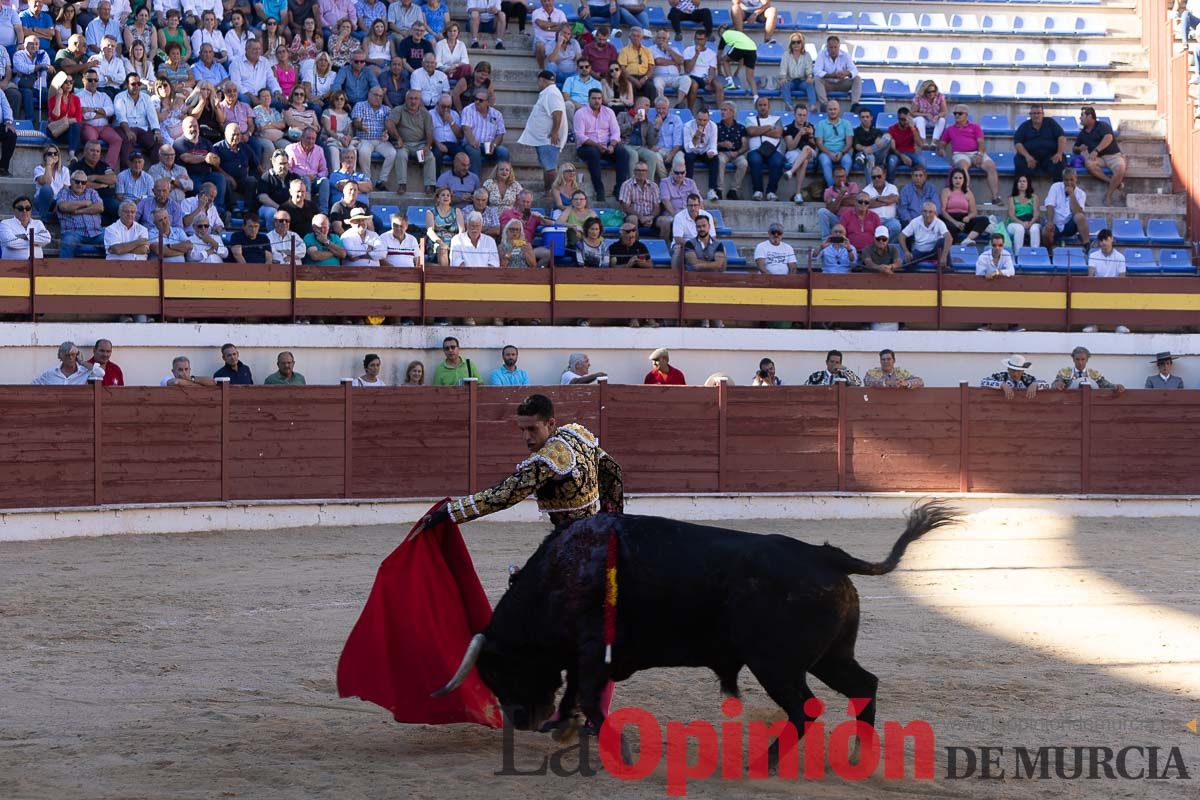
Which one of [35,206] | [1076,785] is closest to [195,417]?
[35,206]

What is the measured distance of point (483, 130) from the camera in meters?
14.1

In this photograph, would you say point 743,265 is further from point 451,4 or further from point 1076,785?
point 1076,785

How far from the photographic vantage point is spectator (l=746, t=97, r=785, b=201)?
14859mm

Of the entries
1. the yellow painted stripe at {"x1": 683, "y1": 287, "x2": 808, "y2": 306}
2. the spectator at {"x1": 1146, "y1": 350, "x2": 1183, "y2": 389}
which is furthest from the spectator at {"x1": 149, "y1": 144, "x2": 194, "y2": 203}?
the spectator at {"x1": 1146, "y1": 350, "x2": 1183, "y2": 389}

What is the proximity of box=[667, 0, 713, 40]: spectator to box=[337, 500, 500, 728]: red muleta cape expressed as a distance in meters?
12.2

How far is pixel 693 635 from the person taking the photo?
4.78 metres

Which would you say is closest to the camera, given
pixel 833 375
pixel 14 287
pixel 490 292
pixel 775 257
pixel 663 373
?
pixel 14 287

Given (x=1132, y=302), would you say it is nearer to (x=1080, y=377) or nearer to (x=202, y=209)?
(x=1080, y=377)

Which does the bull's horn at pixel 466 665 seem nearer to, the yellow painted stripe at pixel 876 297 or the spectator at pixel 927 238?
the yellow painted stripe at pixel 876 297

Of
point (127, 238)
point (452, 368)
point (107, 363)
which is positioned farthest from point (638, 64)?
point (107, 363)

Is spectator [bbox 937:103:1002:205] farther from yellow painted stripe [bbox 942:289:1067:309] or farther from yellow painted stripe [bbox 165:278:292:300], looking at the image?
yellow painted stripe [bbox 165:278:292:300]

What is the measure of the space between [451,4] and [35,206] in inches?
227

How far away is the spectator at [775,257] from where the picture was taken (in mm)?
13656

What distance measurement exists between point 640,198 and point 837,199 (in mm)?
2096
